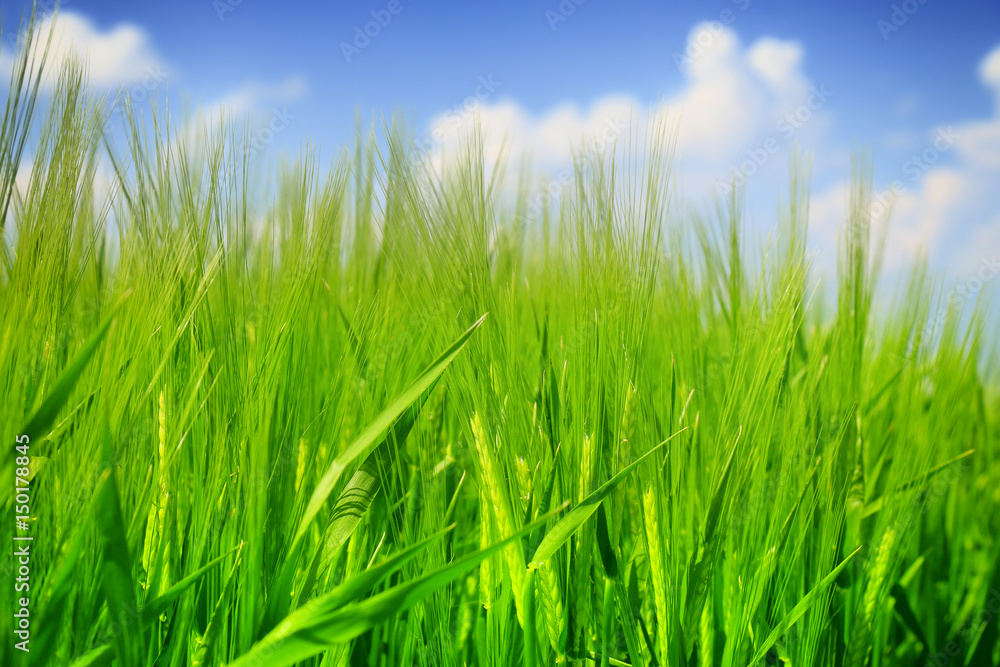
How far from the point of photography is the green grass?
1.75 ft

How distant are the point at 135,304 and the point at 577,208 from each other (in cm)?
51

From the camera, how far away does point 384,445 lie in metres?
0.66

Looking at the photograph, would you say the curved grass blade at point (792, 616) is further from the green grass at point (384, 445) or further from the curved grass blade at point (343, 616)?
the curved grass blade at point (343, 616)

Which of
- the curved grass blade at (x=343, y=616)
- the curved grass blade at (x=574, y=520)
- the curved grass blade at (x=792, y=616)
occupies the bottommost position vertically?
the curved grass blade at (x=792, y=616)

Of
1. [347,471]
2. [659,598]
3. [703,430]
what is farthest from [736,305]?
[347,471]

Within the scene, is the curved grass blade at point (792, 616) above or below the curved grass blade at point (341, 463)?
below

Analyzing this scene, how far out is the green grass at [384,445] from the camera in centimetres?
53
